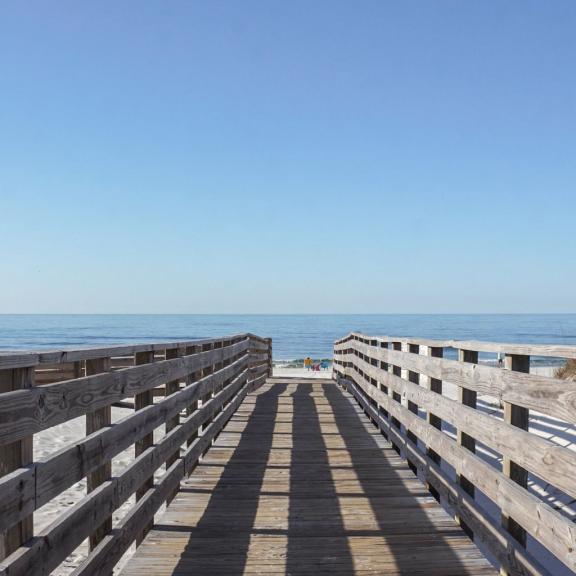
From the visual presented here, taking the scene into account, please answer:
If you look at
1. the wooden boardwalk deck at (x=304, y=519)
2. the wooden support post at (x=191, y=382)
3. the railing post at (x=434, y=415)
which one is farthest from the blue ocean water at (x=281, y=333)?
the railing post at (x=434, y=415)

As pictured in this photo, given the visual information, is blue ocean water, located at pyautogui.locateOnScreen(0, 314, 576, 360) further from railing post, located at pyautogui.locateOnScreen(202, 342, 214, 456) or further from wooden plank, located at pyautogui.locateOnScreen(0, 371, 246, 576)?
wooden plank, located at pyautogui.locateOnScreen(0, 371, 246, 576)

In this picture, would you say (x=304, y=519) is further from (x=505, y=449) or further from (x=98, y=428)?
(x=98, y=428)

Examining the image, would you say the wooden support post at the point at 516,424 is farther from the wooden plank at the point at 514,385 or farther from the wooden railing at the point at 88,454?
the wooden railing at the point at 88,454

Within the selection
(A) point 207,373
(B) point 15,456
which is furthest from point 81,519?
(A) point 207,373

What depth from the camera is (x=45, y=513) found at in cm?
665

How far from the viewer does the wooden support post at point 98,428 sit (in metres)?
3.26

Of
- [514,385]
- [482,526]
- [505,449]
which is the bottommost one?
[482,526]

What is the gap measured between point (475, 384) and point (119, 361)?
1096 centimetres

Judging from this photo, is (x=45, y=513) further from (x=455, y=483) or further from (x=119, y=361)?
(x=119, y=361)

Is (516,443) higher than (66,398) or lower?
lower

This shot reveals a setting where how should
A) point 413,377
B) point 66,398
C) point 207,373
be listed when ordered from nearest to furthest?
point 66,398 → point 413,377 → point 207,373

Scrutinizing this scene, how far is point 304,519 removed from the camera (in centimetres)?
470

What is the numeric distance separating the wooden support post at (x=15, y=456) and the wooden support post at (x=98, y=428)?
73 centimetres

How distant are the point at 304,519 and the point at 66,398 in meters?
2.56
